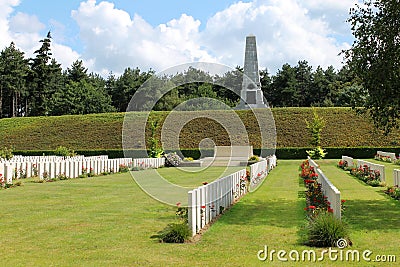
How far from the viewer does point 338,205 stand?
267 inches

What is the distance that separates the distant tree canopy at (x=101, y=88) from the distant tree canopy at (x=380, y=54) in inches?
1498

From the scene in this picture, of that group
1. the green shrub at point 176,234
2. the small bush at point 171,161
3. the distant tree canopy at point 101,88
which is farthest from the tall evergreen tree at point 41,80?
the green shrub at point 176,234

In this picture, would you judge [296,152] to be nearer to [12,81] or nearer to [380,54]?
[380,54]

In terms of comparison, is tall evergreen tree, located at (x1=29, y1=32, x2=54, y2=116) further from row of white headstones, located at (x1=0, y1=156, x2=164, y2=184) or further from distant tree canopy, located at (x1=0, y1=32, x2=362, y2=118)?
row of white headstones, located at (x1=0, y1=156, x2=164, y2=184)

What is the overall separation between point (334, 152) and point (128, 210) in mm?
27840

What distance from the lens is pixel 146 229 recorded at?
287 inches

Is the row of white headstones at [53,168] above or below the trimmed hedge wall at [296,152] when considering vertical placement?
below

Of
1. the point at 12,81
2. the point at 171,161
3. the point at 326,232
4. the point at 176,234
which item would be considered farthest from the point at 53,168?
the point at 12,81

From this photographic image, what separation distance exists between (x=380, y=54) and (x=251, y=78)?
109ft

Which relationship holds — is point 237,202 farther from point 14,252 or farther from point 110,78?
point 110,78

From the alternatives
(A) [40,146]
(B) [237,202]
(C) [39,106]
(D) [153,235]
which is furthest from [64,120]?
(D) [153,235]

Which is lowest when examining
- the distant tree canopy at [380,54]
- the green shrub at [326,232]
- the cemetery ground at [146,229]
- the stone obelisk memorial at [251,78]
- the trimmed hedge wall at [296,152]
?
the cemetery ground at [146,229]

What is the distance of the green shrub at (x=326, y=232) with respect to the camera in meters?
6.07

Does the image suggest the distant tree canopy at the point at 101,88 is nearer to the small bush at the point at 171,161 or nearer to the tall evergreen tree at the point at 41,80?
the tall evergreen tree at the point at 41,80
